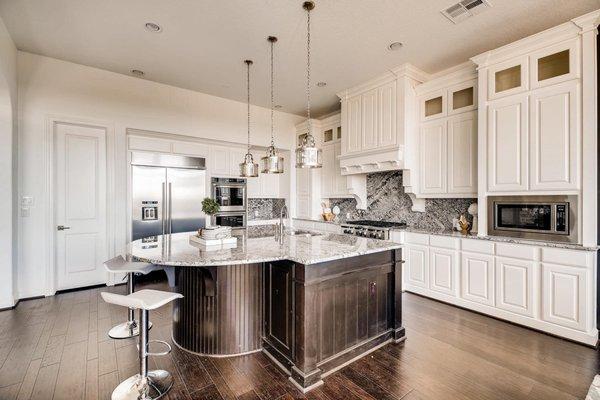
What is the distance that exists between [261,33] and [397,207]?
321 cm

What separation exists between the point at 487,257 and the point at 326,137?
3.56 m

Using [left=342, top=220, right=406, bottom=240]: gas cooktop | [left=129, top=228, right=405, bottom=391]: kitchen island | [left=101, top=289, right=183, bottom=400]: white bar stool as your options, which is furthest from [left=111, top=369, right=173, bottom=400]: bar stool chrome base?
[left=342, top=220, right=406, bottom=240]: gas cooktop

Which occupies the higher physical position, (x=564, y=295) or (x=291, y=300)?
(x=291, y=300)

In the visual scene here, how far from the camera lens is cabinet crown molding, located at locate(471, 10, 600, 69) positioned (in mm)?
2561

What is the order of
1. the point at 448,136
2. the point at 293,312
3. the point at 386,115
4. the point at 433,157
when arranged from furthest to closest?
the point at 386,115, the point at 433,157, the point at 448,136, the point at 293,312

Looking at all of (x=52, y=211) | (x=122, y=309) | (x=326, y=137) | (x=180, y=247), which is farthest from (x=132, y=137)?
(x=326, y=137)

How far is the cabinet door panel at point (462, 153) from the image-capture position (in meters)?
3.54

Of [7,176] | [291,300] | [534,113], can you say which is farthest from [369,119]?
[7,176]

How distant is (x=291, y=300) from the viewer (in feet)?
7.06

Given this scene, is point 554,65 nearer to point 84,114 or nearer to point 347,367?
point 347,367

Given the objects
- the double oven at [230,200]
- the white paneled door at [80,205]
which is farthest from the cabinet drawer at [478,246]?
the white paneled door at [80,205]

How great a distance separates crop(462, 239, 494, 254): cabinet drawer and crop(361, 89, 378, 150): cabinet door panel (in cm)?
182

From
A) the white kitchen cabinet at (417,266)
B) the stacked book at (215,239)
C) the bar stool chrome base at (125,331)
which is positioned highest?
the stacked book at (215,239)

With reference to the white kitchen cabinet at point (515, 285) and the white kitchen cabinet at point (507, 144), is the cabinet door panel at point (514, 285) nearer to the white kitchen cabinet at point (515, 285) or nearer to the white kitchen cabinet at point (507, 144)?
the white kitchen cabinet at point (515, 285)
